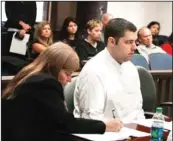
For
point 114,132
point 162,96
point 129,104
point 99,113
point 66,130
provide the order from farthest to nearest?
point 162,96, point 129,104, point 99,113, point 114,132, point 66,130

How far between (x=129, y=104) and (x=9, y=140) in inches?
33.0

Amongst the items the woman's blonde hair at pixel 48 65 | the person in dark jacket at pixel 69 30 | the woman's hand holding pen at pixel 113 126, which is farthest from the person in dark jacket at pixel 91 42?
the woman's blonde hair at pixel 48 65

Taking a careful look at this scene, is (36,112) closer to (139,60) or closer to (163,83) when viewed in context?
(139,60)

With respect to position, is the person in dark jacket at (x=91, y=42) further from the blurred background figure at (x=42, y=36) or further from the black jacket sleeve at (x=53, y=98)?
the black jacket sleeve at (x=53, y=98)

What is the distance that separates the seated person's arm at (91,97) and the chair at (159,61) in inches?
69.3

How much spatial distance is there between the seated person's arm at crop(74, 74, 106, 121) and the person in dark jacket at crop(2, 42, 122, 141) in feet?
1.01

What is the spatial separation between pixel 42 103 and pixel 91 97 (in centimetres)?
51

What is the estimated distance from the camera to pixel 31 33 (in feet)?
13.0

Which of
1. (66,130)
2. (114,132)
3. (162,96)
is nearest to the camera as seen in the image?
(66,130)

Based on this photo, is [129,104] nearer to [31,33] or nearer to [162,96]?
[162,96]

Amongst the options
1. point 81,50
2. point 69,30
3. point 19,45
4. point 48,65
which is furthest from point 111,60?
point 69,30

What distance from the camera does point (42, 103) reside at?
155cm

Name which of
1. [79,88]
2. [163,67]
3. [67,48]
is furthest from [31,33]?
[67,48]

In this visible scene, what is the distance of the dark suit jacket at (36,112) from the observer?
1.56 metres
